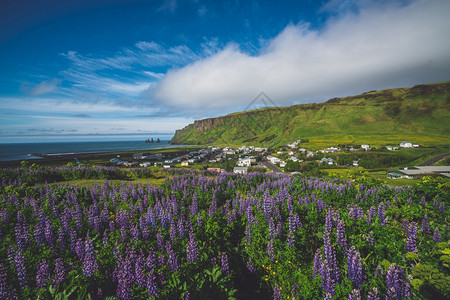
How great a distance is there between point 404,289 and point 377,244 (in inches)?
80.4

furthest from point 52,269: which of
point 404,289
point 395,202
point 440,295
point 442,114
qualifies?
point 442,114

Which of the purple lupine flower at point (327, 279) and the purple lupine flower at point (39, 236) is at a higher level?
the purple lupine flower at point (39, 236)

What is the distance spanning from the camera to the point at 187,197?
1253 centimetres

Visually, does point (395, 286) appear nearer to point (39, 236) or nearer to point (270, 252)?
point (270, 252)

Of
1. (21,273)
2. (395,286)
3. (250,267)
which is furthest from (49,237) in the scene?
(395,286)

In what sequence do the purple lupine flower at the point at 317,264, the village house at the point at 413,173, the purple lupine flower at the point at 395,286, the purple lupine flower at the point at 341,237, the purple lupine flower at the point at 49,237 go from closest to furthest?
the purple lupine flower at the point at 395,286, the purple lupine flower at the point at 317,264, the purple lupine flower at the point at 341,237, the purple lupine flower at the point at 49,237, the village house at the point at 413,173

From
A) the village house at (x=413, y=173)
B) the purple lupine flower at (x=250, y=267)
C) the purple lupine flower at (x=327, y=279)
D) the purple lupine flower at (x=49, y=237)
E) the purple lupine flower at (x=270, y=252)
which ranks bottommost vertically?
the village house at (x=413, y=173)

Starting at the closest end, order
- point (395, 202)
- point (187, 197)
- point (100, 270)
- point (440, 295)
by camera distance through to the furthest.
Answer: point (440, 295) < point (100, 270) < point (395, 202) < point (187, 197)

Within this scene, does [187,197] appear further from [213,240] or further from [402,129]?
[402,129]

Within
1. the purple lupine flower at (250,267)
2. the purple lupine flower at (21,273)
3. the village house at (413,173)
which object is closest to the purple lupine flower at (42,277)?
the purple lupine flower at (21,273)

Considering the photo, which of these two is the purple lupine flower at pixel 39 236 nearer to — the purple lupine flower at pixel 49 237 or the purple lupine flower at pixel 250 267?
the purple lupine flower at pixel 49 237

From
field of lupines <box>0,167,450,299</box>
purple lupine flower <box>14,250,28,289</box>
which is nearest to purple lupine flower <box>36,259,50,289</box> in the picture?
field of lupines <box>0,167,450,299</box>

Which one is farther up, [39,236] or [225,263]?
[39,236]

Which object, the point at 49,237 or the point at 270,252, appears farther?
the point at 270,252
